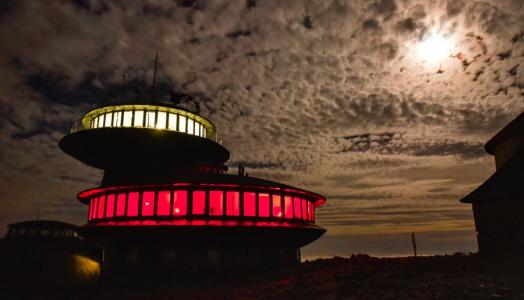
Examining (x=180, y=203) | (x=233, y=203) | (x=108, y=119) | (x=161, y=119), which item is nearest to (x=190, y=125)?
(x=161, y=119)

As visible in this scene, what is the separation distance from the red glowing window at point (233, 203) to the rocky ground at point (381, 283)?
177 inches

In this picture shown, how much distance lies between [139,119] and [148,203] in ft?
40.0

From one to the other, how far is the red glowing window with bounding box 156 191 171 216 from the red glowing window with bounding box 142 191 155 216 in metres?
0.42

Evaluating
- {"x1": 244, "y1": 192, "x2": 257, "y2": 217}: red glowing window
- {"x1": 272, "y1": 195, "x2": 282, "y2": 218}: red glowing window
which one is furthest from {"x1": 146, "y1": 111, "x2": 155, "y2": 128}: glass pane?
{"x1": 272, "y1": 195, "x2": 282, "y2": 218}: red glowing window

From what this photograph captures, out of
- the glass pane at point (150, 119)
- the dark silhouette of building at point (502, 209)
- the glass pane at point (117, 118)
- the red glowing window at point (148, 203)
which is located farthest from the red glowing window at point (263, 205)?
the glass pane at point (117, 118)

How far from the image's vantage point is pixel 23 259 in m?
39.8

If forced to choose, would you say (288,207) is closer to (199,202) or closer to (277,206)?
(277,206)

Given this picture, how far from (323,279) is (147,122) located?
23.6 metres

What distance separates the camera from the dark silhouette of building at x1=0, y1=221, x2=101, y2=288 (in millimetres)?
36438

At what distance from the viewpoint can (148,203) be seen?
Result: 24.7 m

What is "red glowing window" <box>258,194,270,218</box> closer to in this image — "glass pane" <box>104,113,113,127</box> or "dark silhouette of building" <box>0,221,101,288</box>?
"dark silhouette of building" <box>0,221,101,288</box>

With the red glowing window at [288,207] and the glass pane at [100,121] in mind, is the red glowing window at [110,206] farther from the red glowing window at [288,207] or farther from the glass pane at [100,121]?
the red glowing window at [288,207]

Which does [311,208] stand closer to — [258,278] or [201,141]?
[258,278]

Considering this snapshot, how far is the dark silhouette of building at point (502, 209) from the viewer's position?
56.7 ft
